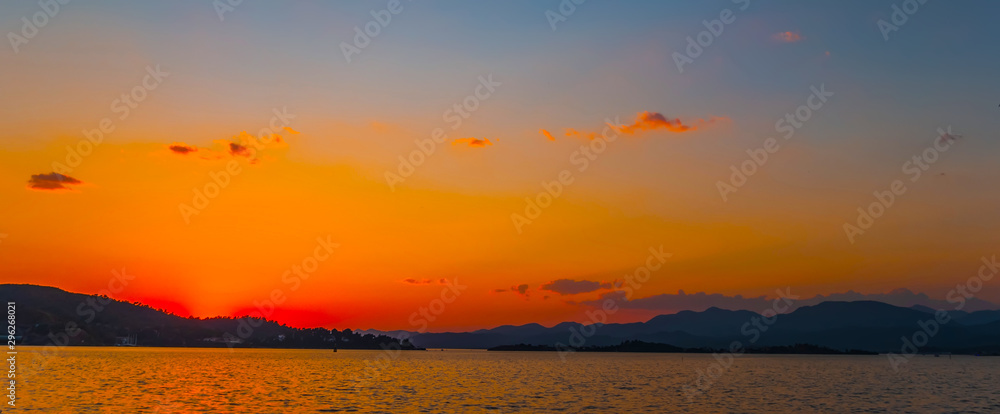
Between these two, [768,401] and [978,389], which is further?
[978,389]

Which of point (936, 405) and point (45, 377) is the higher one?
point (45, 377)

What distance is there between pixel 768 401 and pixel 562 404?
2987cm

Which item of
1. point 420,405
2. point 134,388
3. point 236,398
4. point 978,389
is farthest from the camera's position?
point 978,389

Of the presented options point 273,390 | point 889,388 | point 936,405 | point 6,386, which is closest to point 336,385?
point 273,390

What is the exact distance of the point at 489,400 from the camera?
287 ft

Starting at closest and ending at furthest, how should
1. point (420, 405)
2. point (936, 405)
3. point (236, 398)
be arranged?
point (420, 405) < point (236, 398) < point (936, 405)

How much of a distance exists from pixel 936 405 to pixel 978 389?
4442 cm

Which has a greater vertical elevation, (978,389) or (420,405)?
(420,405)

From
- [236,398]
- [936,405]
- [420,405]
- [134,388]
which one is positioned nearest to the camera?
[420,405]

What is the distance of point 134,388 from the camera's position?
98312 mm

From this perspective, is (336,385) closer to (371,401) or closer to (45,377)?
(371,401)

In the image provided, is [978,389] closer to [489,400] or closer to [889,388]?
[889,388]

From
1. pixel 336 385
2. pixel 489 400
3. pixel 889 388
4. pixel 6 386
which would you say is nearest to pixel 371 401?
pixel 489 400

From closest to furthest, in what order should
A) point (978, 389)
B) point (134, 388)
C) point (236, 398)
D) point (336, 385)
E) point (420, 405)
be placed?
point (420, 405), point (236, 398), point (134, 388), point (336, 385), point (978, 389)
